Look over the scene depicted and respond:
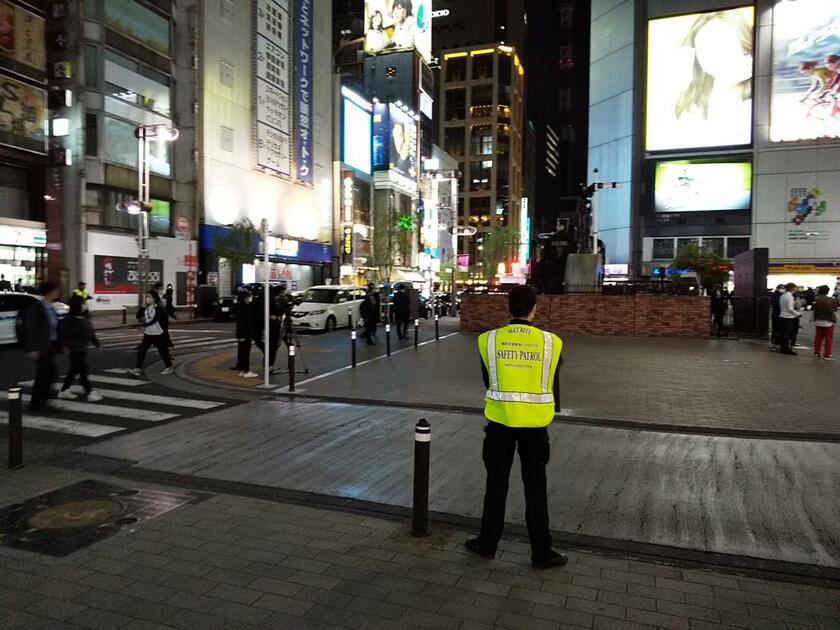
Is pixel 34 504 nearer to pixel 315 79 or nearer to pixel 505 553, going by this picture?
pixel 505 553

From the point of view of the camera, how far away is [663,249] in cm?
5788

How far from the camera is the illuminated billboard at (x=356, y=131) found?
5191cm

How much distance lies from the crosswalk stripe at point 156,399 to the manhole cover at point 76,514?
3979 millimetres

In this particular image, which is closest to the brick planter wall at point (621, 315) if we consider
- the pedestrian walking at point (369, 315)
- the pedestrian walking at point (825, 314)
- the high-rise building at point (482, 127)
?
the pedestrian walking at point (369, 315)

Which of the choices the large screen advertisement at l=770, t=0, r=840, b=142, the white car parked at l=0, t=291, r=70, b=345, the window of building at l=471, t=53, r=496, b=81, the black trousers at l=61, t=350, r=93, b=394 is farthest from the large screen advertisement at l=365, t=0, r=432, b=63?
the black trousers at l=61, t=350, r=93, b=394

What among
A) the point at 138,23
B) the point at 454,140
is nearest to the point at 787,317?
the point at 138,23

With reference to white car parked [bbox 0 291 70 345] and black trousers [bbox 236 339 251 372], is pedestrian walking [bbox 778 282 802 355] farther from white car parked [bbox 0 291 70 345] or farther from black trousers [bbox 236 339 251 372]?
white car parked [bbox 0 291 70 345]

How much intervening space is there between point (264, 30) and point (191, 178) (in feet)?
42.7

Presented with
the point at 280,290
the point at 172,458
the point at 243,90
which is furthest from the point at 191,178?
the point at 172,458

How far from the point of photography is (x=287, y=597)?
139 inches

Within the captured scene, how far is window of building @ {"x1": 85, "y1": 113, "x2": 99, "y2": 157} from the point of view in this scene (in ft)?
98.1

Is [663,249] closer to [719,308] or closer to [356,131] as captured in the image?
[356,131]

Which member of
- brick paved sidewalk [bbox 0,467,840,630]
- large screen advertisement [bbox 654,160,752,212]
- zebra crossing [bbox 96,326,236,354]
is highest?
large screen advertisement [bbox 654,160,752,212]

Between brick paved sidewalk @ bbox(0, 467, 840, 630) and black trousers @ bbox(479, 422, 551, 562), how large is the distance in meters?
0.19
